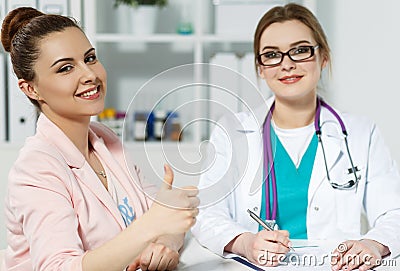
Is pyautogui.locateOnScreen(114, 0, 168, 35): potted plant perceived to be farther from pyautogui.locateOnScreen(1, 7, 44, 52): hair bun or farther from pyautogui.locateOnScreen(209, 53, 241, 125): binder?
pyautogui.locateOnScreen(209, 53, 241, 125): binder

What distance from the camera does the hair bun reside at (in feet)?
4.24

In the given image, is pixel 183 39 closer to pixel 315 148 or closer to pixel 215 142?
pixel 315 148

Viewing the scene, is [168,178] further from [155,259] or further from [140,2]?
[140,2]

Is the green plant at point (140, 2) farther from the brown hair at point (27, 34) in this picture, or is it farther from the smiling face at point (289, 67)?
the brown hair at point (27, 34)

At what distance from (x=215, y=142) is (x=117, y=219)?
25 cm

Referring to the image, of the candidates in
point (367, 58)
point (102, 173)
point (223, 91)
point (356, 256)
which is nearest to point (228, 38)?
point (367, 58)

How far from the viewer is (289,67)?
164cm

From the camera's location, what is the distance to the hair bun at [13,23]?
1291mm

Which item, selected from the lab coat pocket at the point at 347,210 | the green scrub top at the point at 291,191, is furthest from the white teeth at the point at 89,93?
the lab coat pocket at the point at 347,210

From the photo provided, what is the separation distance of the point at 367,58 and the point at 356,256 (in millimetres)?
1922

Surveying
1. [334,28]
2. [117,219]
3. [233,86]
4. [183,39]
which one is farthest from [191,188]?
[334,28]

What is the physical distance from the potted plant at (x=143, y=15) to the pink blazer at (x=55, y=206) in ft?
5.64

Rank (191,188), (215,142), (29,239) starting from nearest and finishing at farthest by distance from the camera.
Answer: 1. (191,188)
2. (29,239)
3. (215,142)

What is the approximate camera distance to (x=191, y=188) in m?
0.98
